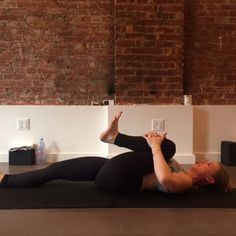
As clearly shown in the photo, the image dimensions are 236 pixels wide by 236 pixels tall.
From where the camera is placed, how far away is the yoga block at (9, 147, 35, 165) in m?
3.74

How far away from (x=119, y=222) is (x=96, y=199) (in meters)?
0.40

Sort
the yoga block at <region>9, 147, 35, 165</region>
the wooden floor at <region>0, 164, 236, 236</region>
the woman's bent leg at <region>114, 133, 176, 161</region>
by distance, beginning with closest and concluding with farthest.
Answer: the wooden floor at <region>0, 164, 236, 236</region>
the woman's bent leg at <region>114, 133, 176, 161</region>
the yoga block at <region>9, 147, 35, 165</region>

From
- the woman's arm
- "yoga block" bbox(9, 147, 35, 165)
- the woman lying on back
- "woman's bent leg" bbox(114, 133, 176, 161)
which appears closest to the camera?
the woman's arm

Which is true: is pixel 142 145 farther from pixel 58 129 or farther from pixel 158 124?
pixel 58 129

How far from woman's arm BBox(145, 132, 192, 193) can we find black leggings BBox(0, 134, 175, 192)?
0.09 meters

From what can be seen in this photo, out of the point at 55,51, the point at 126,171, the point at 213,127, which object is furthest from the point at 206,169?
the point at 55,51

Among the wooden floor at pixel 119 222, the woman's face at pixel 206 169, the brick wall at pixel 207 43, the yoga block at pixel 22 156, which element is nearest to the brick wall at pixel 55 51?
the yoga block at pixel 22 156

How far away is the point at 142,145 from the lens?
7.72 ft

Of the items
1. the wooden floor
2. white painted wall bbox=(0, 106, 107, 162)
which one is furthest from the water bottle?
the wooden floor

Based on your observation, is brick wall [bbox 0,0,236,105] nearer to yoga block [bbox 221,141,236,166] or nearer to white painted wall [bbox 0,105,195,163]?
white painted wall [bbox 0,105,195,163]

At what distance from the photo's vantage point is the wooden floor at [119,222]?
1.72 m

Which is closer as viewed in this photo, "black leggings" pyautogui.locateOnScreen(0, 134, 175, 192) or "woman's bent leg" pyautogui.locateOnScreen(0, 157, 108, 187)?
"black leggings" pyautogui.locateOnScreen(0, 134, 175, 192)

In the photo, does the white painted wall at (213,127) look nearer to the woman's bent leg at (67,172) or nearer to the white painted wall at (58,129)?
the white painted wall at (58,129)

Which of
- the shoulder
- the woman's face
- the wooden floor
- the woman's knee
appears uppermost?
the woman's knee
